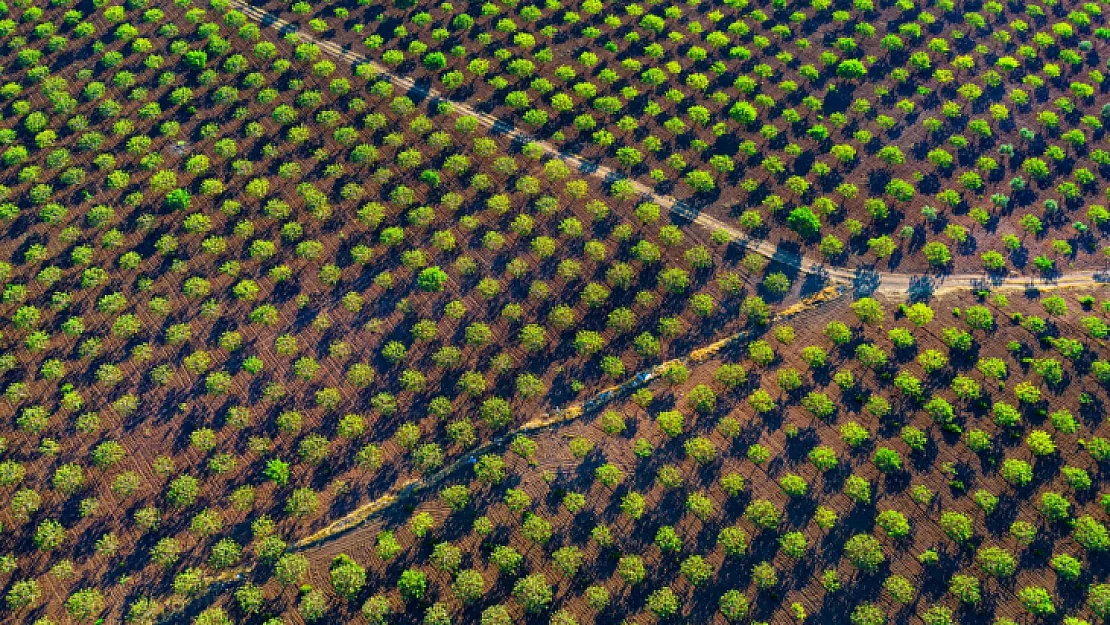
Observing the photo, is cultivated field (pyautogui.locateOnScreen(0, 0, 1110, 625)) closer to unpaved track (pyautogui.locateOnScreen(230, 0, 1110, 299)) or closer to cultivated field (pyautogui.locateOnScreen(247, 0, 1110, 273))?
cultivated field (pyautogui.locateOnScreen(247, 0, 1110, 273))

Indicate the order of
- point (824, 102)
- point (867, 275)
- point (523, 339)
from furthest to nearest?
point (824, 102) → point (867, 275) → point (523, 339)

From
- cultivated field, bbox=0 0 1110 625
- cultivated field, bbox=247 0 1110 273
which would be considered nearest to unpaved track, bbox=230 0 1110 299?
cultivated field, bbox=0 0 1110 625

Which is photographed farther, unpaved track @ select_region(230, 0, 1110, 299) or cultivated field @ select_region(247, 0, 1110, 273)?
cultivated field @ select_region(247, 0, 1110, 273)

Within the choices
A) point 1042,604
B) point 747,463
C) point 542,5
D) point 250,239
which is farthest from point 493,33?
point 1042,604

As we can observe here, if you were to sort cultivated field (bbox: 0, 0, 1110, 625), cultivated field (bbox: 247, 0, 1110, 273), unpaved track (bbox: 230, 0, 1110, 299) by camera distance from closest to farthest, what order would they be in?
cultivated field (bbox: 0, 0, 1110, 625), unpaved track (bbox: 230, 0, 1110, 299), cultivated field (bbox: 247, 0, 1110, 273)

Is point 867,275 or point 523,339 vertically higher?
point 867,275

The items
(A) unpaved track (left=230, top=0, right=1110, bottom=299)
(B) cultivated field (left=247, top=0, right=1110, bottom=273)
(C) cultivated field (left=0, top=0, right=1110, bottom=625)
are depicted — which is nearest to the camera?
(C) cultivated field (left=0, top=0, right=1110, bottom=625)

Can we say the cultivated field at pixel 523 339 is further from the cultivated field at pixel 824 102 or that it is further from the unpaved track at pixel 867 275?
the unpaved track at pixel 867 275

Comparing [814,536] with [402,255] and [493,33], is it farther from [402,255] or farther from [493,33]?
[493,33]

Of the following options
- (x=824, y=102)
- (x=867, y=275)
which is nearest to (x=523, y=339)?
(x=867, y=275)

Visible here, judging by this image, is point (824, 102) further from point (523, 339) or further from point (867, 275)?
point (523, 339)

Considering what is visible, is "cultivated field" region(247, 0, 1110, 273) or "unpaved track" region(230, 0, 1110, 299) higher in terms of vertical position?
"cultivated field" region(247, 0, 1110, 273)
